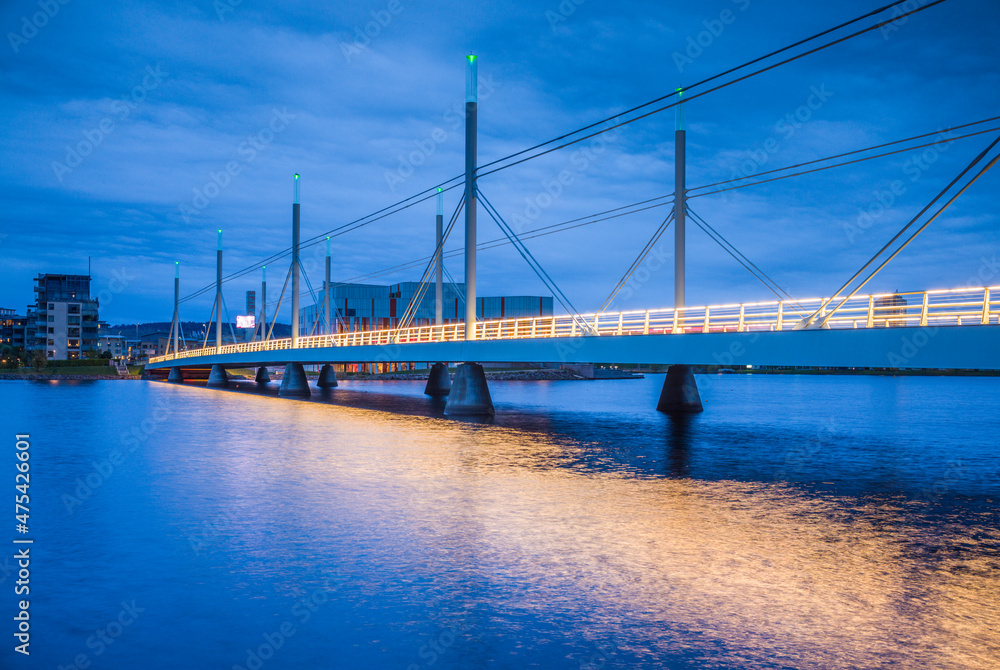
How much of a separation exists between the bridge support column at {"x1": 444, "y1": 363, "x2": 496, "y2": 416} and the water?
14357 millimetres

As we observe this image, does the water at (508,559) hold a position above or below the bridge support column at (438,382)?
below

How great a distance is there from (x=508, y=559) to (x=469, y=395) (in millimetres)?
30555

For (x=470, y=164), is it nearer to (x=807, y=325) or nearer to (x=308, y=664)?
(x=807, y=325)

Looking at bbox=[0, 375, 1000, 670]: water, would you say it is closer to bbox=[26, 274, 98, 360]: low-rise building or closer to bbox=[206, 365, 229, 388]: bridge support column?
bbox=[206, 365, 229, 388]: bridge support column

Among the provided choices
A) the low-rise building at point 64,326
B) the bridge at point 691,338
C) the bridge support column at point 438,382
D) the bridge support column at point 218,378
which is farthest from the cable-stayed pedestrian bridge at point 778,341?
the low-rise building at point 64,326

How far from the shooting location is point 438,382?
71375 millimetres

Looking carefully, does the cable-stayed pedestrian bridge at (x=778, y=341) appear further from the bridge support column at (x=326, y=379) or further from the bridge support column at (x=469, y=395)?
the bridge support column at (x=326, y=379)

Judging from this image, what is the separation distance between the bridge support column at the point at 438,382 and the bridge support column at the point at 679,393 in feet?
89.6

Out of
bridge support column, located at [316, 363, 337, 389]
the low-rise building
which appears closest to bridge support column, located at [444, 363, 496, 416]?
bridge support column, located at [316, 363, 337, 389]

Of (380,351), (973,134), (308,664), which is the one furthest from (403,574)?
(380,351)

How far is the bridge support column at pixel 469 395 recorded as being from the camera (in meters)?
43.0

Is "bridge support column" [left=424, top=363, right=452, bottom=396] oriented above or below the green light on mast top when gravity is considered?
below

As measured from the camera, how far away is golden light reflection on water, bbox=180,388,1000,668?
8914 mm

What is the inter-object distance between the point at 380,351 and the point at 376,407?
8977mm
